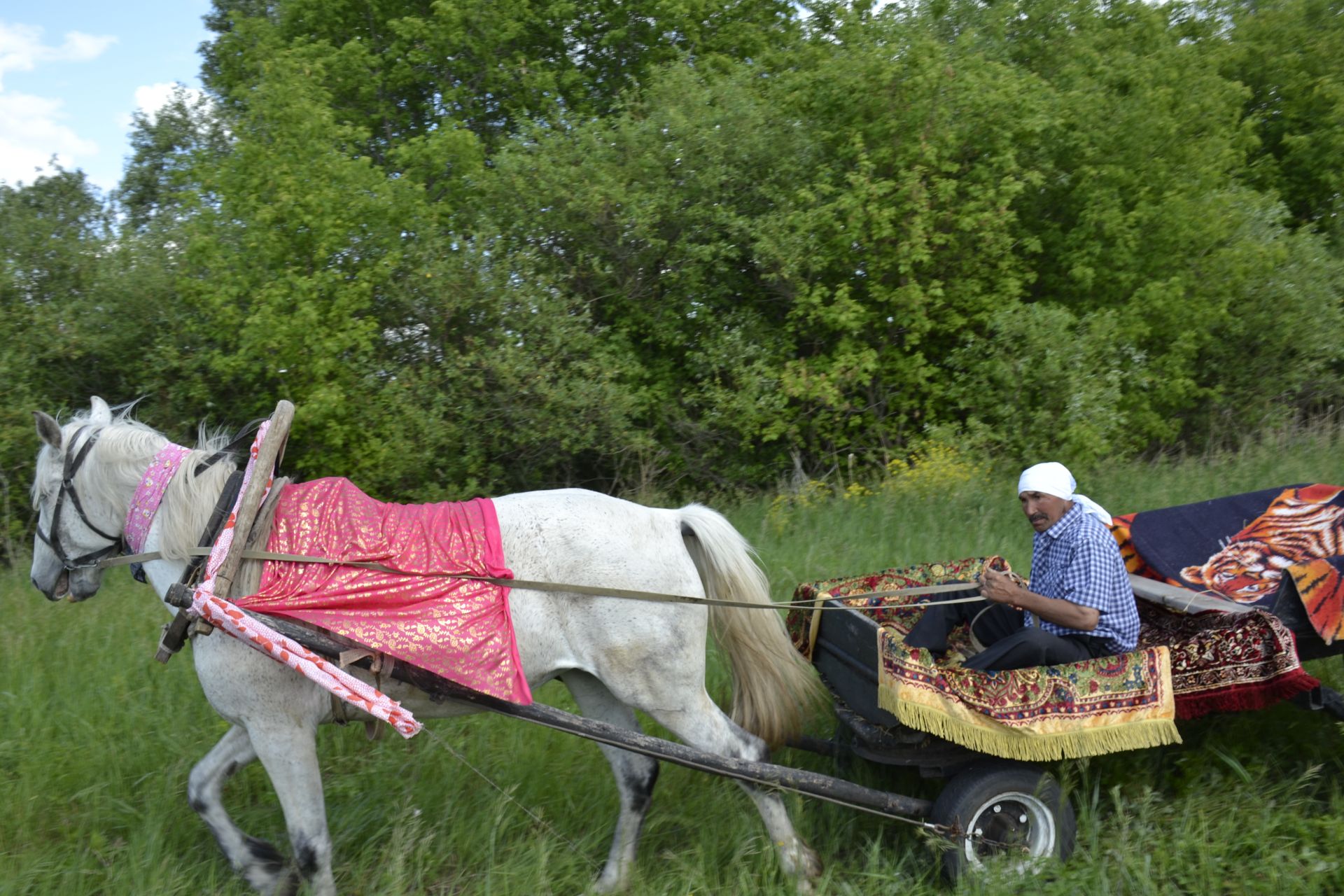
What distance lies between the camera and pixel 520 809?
4008 mm

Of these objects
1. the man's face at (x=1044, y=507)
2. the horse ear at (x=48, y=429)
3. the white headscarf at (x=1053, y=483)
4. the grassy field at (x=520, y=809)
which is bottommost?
the grassy field at (x=520, y=809)

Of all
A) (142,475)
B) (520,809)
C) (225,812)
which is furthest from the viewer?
(520,809)

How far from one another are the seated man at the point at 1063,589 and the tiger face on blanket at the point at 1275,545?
1097 mm

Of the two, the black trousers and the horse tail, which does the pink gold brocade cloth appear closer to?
the horse tail

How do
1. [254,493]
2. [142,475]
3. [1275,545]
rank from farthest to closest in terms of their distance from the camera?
[1275,545] → [142,475] → [254,493]

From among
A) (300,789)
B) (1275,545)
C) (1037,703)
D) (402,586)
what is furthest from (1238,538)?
(300,789)

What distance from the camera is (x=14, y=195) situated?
39.2 ft

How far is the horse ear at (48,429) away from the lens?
3428 mm

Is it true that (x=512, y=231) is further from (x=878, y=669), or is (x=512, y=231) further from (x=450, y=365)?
(x=878, y=669)

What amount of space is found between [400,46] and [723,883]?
16.2 meters

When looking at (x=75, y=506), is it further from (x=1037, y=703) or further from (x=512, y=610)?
(x=1037, y=703)

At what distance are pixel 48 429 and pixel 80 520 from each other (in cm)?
34

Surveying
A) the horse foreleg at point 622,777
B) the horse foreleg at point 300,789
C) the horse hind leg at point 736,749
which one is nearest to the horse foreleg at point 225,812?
the horse foreleg at point 300,789

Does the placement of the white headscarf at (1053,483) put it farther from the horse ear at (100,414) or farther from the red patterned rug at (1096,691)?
the horse ear at (100,414)
